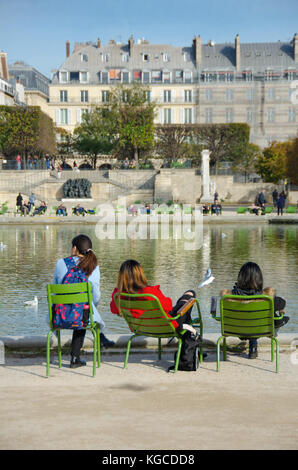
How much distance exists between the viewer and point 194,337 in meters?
5.77

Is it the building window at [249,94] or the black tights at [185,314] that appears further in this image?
the building window at [249,94]

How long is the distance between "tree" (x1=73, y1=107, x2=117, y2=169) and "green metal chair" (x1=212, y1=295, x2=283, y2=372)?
47335mm

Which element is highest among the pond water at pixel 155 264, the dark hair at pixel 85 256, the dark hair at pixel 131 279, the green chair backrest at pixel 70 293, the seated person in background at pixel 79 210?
the dark hair at pixel 85 256

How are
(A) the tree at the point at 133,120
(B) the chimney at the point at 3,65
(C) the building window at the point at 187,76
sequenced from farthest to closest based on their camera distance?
(B) the chimney at the point at 3,65
(C) the building window at the point at 187,76
(A) the tree at the point at 133,120

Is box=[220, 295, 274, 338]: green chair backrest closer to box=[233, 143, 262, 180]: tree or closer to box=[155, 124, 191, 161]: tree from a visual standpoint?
box=[155, 124, 191, 161]: tree

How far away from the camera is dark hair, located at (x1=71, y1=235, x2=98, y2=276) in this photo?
5875mm

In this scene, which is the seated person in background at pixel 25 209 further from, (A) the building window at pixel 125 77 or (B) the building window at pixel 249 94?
(B) the building window at pixel 249 94

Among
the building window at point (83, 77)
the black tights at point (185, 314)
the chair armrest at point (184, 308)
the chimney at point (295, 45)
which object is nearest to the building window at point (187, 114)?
the building window at point (83, 77)

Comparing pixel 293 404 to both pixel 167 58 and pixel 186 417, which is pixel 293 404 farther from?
pixel 167 58

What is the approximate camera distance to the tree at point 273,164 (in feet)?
172

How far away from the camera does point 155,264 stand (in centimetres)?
1479

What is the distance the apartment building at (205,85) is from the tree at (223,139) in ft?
43.2

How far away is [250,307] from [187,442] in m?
1.87

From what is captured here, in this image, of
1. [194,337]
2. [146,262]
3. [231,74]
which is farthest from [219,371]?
[231,74]
